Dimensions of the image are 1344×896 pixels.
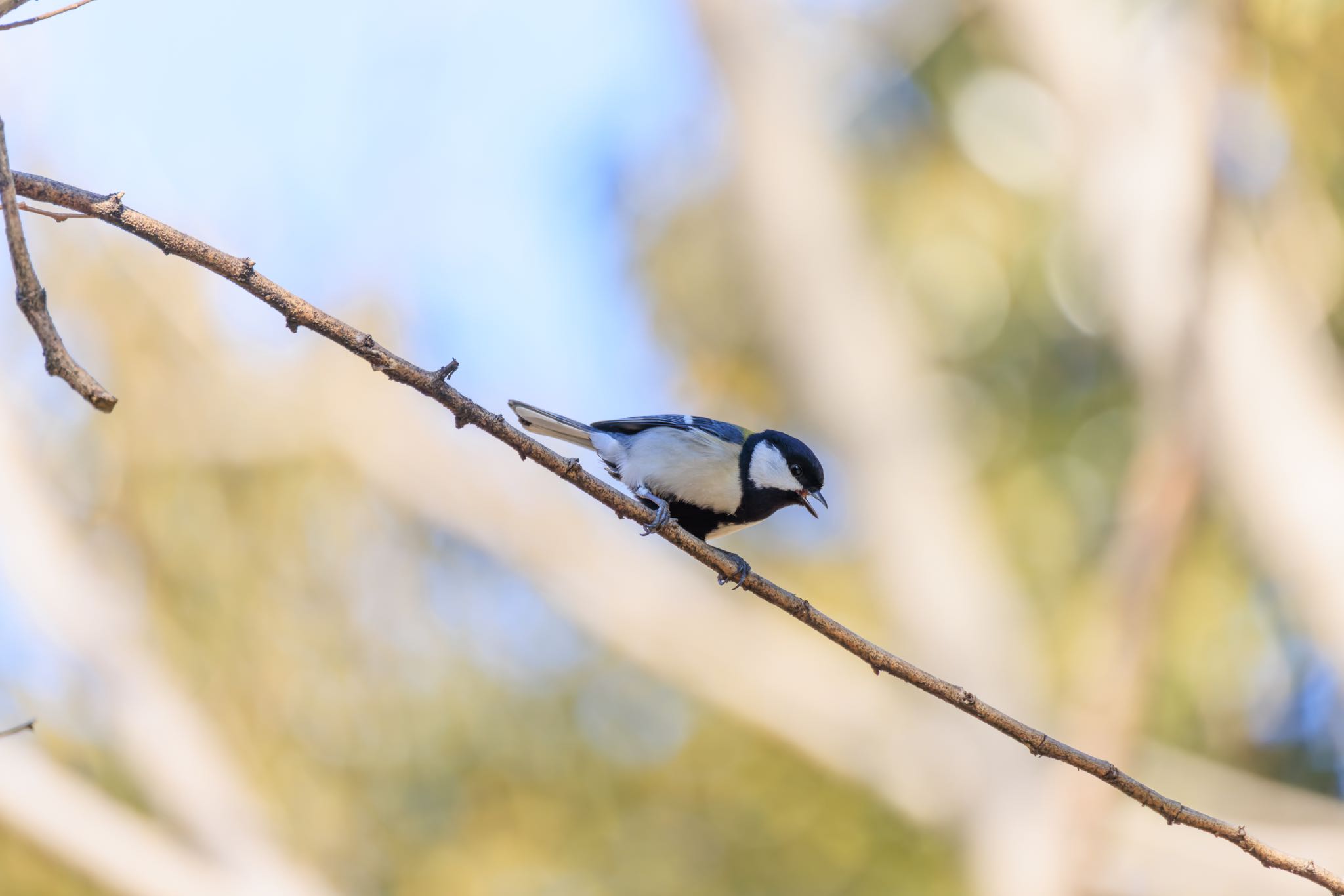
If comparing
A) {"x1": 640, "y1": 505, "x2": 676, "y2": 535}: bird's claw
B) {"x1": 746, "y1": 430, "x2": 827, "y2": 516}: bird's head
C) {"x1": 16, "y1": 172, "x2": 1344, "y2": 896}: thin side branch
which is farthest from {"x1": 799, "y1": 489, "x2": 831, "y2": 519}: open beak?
{"x1": 16, "y1": 172, "x2": 1344, "y2": 896}: thin side branch

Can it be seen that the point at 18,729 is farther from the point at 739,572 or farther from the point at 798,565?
the point at 798,565

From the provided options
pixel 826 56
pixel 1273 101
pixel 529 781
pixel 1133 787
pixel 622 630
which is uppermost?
pixel 826 56

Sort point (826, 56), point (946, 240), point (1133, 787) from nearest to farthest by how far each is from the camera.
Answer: point (1133, 787) < point (826, 56) < point (946, 240)

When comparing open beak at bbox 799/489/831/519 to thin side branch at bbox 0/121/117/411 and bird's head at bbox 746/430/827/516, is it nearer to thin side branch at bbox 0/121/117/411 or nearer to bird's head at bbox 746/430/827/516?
bird's head at bbox 746/430/827/516

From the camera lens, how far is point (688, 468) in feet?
12.6

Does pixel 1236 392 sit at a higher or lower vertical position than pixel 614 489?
higher

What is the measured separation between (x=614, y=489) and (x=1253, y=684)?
9602mm

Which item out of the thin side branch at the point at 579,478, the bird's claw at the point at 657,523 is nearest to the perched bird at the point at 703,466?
the bird's claw at the point at 657,523

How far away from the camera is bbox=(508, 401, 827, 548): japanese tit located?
379cm

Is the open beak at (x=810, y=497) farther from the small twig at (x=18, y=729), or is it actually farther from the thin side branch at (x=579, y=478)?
the small twig at (x=18, y=729)

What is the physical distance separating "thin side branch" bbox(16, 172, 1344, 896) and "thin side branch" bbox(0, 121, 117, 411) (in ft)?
0.92

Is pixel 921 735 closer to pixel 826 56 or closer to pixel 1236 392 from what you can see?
pixel 1236 392

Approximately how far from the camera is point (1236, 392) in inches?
293

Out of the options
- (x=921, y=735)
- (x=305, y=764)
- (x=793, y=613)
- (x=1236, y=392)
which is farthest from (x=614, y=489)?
(x=305, y=764)
